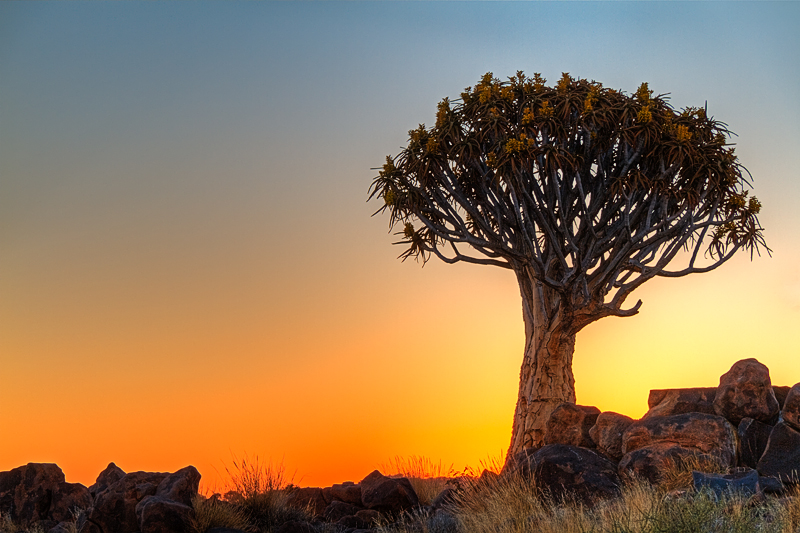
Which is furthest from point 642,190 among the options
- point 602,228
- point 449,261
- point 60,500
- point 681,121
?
point 60,500

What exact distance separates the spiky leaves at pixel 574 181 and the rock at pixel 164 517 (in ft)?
18.3

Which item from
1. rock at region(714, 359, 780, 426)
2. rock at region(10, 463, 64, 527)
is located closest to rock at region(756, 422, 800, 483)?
rock at region(714, 359, 780, 426)

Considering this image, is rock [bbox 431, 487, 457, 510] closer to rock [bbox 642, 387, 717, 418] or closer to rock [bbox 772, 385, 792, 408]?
A: rock [bbox 642, 387, 717, 418]

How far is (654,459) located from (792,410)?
190 centimetres

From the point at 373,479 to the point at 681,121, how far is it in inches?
296

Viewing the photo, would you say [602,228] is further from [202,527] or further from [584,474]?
[202,527]

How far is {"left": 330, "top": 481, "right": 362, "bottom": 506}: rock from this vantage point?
12.4 metres

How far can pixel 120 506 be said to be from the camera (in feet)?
35.6

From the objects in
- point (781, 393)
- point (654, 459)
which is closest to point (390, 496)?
point (654, 459)

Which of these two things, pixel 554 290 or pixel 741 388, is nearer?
pixel 741 388

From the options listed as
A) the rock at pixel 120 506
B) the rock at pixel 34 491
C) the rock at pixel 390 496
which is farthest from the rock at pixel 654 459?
the rock at pixel 34 491

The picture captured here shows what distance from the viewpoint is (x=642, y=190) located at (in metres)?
12.3

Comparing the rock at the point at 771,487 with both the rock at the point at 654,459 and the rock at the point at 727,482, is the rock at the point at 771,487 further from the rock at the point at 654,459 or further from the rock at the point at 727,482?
the rock at the point at 654,459

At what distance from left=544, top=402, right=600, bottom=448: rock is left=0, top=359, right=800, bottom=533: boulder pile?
0.01 metres
